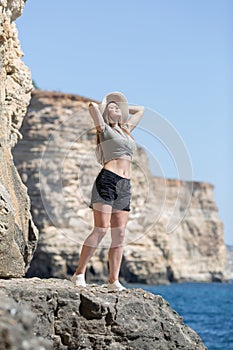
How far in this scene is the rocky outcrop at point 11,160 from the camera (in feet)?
21.2

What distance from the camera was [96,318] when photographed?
5.64 meters

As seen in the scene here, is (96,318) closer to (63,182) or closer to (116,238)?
(116,238)

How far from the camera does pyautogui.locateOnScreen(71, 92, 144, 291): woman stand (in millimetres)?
6238

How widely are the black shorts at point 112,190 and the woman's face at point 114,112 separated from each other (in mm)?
496

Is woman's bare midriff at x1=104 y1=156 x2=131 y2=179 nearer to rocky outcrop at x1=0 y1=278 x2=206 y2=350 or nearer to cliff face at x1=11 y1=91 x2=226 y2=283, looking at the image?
rocky outcrop at x1=0 y1=278 x2=206 y2=350

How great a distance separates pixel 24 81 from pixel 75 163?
129ft

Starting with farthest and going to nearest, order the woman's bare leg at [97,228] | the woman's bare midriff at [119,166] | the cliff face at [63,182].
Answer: the cliff face at [63,182] → the woman's bare midriff at [119,166] → the woman's bare leg at [97,228]

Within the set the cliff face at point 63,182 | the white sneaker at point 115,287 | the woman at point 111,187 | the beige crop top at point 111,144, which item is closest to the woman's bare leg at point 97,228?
the woman at point 111,187

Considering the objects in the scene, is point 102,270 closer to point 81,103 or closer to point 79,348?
point 81,103

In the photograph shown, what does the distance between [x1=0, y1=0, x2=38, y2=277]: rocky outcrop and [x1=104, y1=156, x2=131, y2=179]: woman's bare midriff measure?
0.96 metres

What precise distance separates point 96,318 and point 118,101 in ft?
6.49

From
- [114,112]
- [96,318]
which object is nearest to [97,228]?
[96,318]

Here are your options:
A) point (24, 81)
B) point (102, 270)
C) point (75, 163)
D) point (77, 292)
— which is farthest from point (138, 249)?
point (77, 292)

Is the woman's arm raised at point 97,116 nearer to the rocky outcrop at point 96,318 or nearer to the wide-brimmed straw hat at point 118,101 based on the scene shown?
the wide-brimmed straw hat at point 118,101
